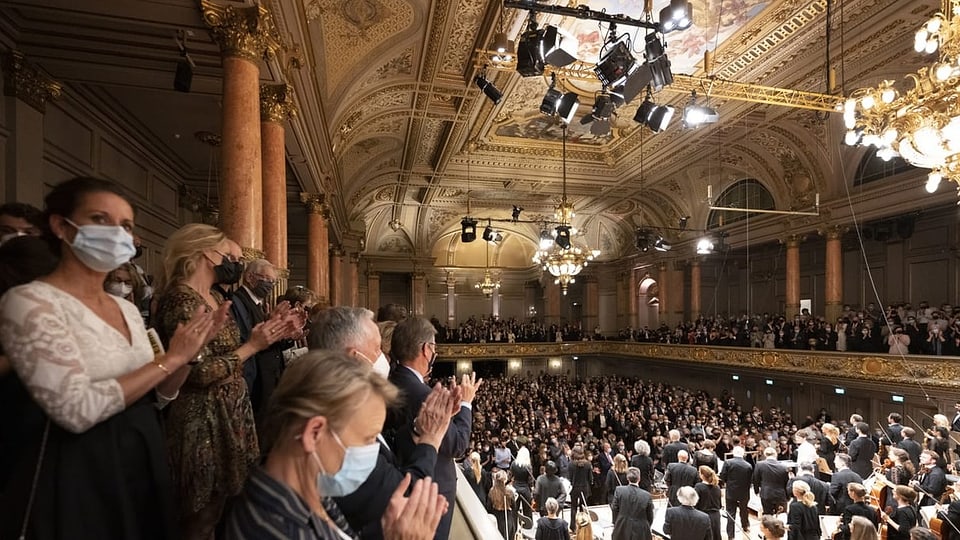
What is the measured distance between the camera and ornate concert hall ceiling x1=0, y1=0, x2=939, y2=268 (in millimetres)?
5023

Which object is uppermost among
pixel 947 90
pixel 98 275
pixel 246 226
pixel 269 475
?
pixel 947 90

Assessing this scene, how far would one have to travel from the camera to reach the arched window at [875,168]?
12.4 m

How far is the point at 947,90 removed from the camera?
4582 millimetres

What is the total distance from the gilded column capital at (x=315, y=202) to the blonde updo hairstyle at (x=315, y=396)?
9.44 metres

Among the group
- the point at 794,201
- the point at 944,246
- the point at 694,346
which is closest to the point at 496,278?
the point at 694,346

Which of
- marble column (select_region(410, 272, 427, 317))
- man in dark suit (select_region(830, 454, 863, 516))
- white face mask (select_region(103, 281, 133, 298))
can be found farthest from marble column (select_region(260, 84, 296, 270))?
marble column (select_region(410, 272, 427, 317))

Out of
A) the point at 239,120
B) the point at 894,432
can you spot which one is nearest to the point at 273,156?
the point at 239,120

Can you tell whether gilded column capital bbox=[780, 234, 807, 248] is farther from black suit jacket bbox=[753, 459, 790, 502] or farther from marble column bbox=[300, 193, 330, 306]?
marble column bbox=[300, 193, 330, 306]

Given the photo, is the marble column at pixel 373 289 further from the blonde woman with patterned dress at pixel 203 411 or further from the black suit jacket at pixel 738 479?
the blonde woman with patterned dress at pixel 203 411

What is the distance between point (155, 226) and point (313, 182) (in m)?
2.75

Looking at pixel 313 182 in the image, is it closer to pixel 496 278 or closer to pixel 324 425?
pixel 324 425

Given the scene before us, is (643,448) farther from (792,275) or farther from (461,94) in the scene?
(792,275)

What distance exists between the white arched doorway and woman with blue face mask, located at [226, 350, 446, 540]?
25.7 m

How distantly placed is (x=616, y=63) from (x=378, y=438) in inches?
216
